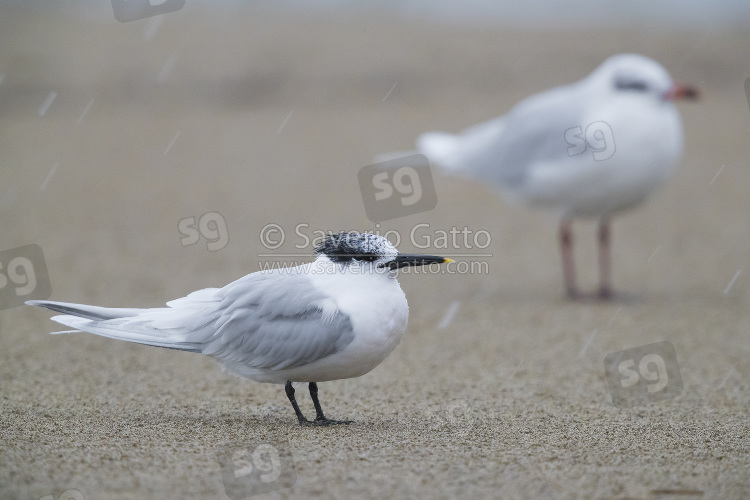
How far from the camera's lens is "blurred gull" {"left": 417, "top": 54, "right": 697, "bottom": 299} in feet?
20.7

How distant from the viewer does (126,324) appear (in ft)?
12.4

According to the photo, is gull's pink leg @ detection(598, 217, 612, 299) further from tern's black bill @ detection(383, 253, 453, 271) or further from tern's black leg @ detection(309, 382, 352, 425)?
tern's black leg @ detection(309, 382, 352, 425)

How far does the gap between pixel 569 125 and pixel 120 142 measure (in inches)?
235

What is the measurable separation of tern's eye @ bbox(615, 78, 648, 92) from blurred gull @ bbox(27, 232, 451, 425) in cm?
339

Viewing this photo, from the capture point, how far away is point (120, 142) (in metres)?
10.8

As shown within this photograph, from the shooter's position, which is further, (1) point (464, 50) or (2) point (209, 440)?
(1) point (464, 50)

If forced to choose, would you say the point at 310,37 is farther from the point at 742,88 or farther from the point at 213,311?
the point at 213,311

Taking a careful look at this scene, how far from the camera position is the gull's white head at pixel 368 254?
3648mm

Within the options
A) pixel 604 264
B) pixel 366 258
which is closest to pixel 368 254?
pixel 366 258

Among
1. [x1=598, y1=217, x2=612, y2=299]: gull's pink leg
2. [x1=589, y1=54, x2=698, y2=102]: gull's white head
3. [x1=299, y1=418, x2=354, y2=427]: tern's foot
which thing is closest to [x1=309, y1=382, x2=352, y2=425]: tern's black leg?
[x1=299, y1=418, x2=354, y2=427]: tern's foot

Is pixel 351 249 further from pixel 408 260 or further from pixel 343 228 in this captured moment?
pixel 343 228

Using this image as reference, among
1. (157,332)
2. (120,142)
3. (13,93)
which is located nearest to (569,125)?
(157,332)

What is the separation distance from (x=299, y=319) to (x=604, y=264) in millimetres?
3498

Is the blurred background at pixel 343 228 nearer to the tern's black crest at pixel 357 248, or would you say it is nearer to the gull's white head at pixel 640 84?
the tern's black crest at pixel 357 248
